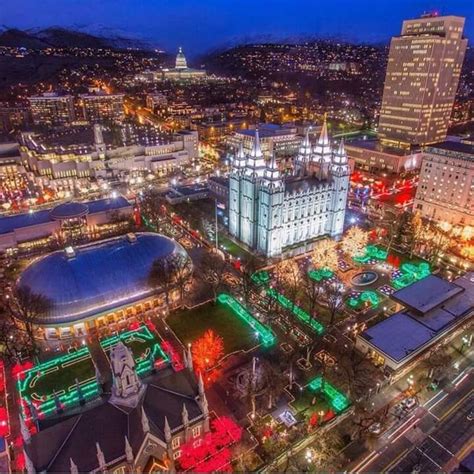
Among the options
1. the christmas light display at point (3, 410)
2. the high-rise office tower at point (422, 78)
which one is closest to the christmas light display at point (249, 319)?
the christmas light display at point (3, 410)

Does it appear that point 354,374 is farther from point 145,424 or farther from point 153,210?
point 153,210

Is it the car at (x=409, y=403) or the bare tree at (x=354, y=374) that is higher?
the bare tree at (x=354, y=374)

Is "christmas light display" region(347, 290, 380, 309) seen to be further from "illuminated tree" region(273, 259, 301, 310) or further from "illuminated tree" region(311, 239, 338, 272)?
"illuminated tree" region(273, 259, 301, 310)

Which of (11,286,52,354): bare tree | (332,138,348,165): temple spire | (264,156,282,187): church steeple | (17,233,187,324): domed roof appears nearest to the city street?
(17,233,187,324): domed roof

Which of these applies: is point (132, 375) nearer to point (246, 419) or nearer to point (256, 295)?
point (246, 419)

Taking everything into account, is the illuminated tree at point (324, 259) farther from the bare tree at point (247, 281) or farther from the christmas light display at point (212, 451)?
the christmas light display at point (212, 451)
